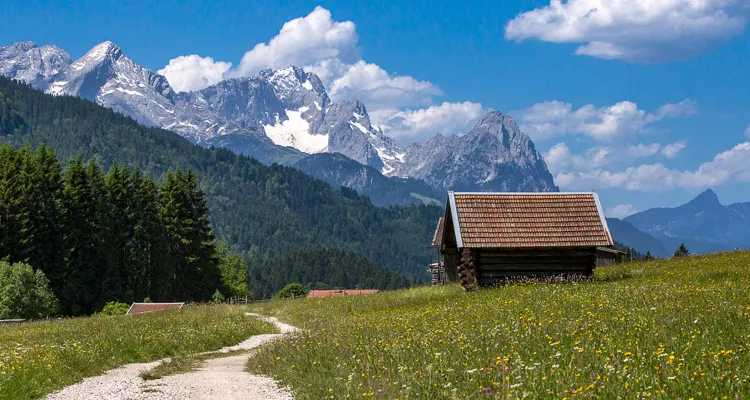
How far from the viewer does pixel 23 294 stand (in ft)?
167

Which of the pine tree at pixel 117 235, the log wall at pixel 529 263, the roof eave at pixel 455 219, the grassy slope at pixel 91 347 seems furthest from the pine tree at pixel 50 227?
the log wall at pixel 529 263

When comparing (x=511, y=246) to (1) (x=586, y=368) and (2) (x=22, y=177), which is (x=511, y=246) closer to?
(1) (x=586, y=368)

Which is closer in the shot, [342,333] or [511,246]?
[342,333]

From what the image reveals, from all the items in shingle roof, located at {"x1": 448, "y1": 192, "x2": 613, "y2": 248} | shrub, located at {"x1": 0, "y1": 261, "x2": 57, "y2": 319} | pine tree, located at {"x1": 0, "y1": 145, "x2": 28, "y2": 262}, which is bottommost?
shrub, located at {"x1": 0, "y1": 261, "x2": 57, "y2": 319}

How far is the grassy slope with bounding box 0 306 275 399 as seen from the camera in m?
15.8

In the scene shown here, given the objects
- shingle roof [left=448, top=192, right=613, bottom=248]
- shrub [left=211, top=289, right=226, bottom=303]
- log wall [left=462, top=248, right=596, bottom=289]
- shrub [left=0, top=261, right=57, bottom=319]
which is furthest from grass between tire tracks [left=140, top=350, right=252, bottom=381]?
shrub [left=211, top=289, right=226, bottom=303]

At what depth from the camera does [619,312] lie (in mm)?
16750

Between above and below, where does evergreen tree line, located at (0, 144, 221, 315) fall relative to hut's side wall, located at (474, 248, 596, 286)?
above

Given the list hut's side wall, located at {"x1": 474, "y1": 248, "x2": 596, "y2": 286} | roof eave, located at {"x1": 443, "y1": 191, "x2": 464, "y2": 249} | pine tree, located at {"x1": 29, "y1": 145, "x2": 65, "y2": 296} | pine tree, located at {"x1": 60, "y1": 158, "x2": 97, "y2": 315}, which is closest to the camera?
roof eave, located at {"x1": 443, "y1": 191, "x2": 464, "y2": 249}

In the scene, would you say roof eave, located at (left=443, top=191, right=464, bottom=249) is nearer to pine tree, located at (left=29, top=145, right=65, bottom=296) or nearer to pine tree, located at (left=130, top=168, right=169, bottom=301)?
pine tree, located at (left=29, top=145, right=65, bottom=296)

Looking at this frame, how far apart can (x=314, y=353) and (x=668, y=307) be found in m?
8.31

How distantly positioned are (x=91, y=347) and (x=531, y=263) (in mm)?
21391

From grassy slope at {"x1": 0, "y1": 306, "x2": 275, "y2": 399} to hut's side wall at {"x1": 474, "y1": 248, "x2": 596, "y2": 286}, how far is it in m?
10.7

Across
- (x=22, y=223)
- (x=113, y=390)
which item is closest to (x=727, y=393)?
(x=113, y=390)
